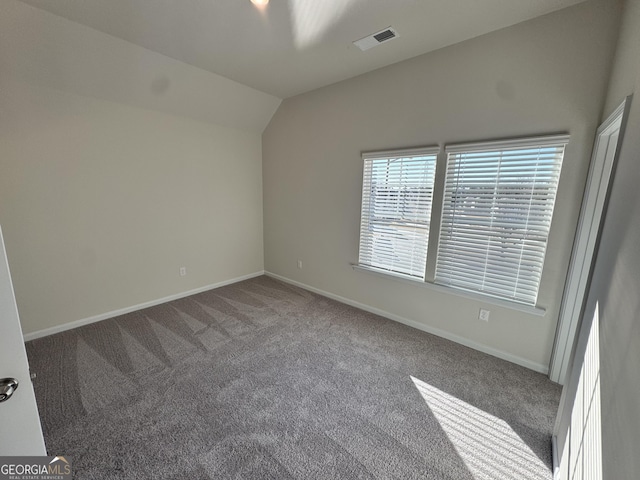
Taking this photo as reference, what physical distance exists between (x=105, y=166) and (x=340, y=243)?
2.84 meters

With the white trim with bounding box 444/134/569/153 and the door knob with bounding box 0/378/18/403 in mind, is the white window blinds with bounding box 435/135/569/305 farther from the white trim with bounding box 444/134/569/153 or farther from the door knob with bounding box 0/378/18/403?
the door knob with bounding box 0/378/18/403

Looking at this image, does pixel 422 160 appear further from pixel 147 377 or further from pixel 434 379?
pixel 147 377

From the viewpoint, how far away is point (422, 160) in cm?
268

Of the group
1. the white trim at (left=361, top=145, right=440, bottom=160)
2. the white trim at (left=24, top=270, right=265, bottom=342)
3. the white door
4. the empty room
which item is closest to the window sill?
the empty room

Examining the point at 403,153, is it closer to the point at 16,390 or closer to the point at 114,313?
the point at 16,390

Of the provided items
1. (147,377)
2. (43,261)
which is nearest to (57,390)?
(147,377)

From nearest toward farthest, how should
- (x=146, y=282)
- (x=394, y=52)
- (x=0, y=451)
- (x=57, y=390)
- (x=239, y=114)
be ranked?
1. (x=0, y=451)
2. (x=57, y=390)
3. (x=394, y=52)
4. (x=146, y=282)
5. (x=239, y=114)

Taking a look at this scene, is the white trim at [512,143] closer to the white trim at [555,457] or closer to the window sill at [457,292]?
the window sill at [457,292]

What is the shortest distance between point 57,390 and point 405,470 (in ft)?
8.18

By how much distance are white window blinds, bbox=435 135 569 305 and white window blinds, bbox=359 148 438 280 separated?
0.22 metres

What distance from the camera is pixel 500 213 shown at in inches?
89.3

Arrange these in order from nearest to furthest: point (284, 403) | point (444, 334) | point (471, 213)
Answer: point (284, 403) → point (471, 213) → point (444, 334)

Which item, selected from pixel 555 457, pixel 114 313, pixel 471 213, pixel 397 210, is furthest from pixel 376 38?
pixel 114 313

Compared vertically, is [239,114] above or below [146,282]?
above
